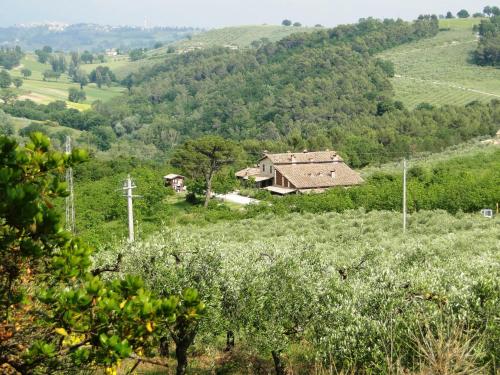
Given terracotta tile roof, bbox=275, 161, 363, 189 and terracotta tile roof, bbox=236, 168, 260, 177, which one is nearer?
terracotta tile roof, bbox=275, 161, 363, 189

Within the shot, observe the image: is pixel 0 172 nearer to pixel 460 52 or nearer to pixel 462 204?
pixel 462 204

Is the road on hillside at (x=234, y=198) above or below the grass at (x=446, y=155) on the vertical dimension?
below

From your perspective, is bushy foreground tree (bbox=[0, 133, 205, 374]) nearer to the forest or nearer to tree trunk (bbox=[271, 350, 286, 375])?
the forest

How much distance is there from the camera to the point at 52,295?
5.50 metres

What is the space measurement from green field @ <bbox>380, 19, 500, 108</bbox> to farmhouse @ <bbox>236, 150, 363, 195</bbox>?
4934cm

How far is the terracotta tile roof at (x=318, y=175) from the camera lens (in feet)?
199

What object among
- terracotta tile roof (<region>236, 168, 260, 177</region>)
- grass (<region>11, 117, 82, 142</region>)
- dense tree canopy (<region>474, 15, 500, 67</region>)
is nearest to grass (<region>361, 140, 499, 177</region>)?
terracotta tile roof (<region>236, 168, 260, 177</region>)

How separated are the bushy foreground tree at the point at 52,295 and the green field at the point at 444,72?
107 m

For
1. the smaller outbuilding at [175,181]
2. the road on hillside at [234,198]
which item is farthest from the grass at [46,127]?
the road on hillside at [234,198]

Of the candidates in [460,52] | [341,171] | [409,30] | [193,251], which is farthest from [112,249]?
[409,30]

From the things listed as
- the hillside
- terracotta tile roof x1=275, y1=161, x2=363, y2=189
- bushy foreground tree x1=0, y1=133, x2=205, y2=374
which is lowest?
terracotta tile roof x1=275, y1=161, x2=363, y2=189

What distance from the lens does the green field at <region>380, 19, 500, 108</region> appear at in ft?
367

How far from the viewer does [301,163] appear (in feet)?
213

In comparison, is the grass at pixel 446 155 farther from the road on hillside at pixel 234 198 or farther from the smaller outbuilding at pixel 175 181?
the smaller outbuilding at pixel 175 181
